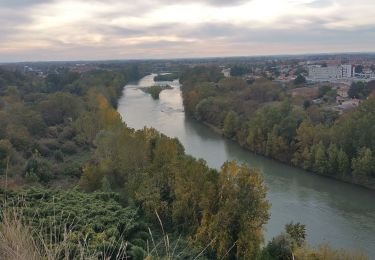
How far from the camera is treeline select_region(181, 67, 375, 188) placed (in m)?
11.8

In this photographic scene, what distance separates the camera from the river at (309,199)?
802cm

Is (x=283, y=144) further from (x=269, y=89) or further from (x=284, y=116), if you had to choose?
(x=269, y=89)

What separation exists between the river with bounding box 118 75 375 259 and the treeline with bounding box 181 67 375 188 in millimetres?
355

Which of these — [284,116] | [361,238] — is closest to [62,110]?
[284,116]

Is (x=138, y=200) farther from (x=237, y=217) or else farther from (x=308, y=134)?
(x=308, y=134)

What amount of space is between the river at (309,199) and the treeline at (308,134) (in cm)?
36

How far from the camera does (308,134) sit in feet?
44.0

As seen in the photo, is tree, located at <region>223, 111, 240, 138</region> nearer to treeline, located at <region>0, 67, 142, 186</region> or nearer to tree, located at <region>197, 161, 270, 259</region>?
treeline, located at <region>0, 67, 142, 186</region>

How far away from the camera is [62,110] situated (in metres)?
18.5

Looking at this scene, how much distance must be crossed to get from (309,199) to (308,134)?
3725mm

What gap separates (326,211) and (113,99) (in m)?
18.0

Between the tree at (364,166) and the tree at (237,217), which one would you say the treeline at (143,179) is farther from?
the tree at (364,166)

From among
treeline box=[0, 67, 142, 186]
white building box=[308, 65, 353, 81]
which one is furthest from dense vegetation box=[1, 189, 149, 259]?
white building box=[308, 65, 353, 81]

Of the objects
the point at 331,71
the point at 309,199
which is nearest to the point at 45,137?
the point at 309,199
